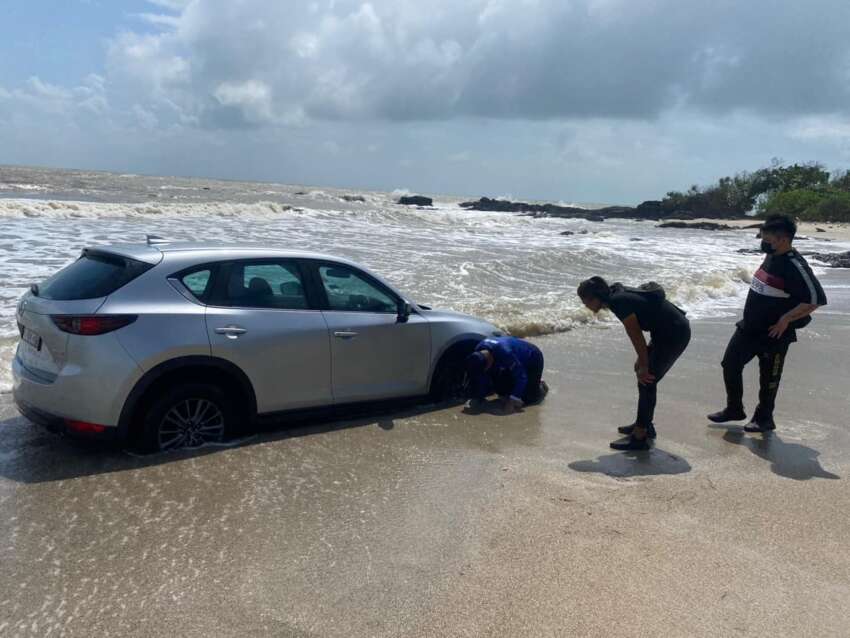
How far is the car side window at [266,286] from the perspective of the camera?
214 inches

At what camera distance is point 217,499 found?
4.43 m

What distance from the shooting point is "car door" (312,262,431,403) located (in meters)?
5.84

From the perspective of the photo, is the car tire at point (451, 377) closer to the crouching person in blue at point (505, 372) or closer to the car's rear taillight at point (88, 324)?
the crouching person in blue at point (505, 372)

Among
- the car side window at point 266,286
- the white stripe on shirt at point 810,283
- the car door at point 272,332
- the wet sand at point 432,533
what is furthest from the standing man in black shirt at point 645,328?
the car side window at point 266,286

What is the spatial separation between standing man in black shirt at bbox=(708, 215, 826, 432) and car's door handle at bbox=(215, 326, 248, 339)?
12.7 ft

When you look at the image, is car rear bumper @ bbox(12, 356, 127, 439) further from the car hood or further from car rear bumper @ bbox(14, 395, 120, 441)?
the car hood

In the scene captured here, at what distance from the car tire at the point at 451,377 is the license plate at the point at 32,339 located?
3057 millimetres

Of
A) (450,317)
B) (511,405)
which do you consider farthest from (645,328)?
(450,317)

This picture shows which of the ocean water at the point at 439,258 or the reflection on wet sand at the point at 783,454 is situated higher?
the reflection on wet sand at the point at 783,454

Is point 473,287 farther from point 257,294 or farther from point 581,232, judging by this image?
point 581,232

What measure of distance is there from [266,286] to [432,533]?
2.40 meters

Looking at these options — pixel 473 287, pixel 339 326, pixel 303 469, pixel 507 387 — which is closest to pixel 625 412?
pixel 507 387

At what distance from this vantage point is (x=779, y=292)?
5.84 metres

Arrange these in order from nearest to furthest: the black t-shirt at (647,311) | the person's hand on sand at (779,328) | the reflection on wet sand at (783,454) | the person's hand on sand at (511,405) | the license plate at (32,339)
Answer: the license plate at (32,339)
the reflection on wet sand at (783,454)
the black t-shirt at (647,311)
the person's hand on sand at (779,328)
the person's hand on sand at (511,405)
